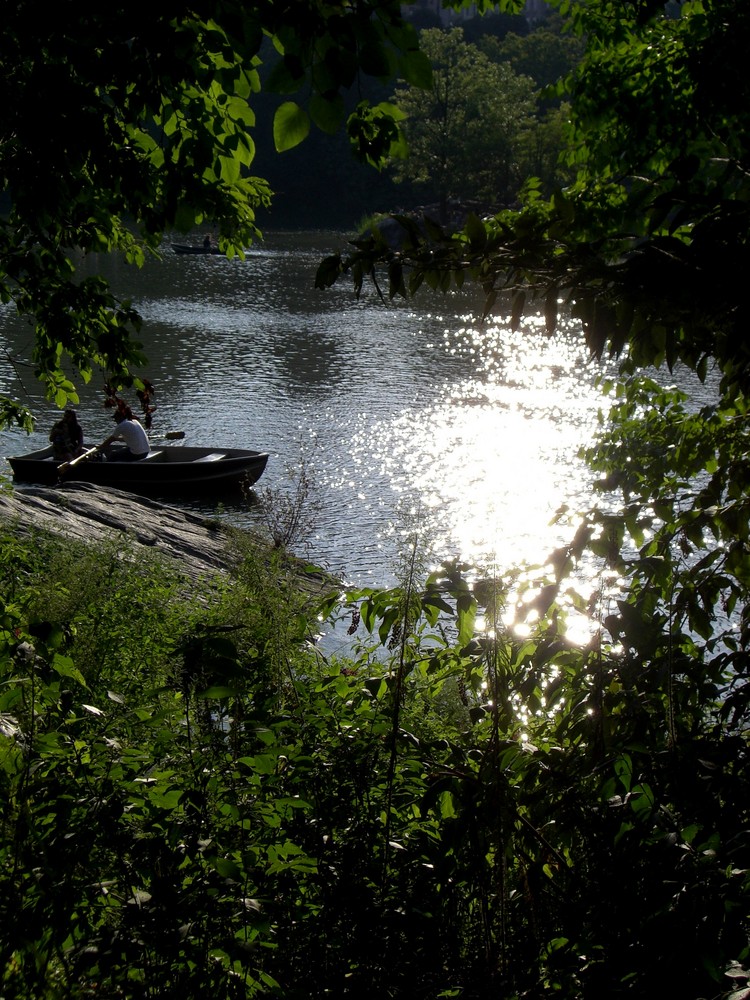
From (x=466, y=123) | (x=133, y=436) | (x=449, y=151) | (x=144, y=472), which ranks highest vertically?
(x=466, y=123)

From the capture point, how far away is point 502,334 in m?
31.3

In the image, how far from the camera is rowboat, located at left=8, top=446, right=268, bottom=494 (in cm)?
1541

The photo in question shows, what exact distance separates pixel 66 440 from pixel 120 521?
13.2 feet

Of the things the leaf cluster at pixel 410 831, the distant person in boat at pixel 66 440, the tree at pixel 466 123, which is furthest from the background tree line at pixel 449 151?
the leaf cluster at pixel 410 831

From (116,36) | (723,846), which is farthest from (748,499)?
(116,36)

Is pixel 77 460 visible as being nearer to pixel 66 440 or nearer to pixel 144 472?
pixel 66 440

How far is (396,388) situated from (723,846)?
22571 millimetres

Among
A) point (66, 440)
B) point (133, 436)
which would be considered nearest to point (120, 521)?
point (66, 440)

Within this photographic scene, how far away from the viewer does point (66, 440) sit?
15438 millimetres

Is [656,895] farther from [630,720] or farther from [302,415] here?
[302,415]

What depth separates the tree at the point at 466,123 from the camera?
64500 millimetres

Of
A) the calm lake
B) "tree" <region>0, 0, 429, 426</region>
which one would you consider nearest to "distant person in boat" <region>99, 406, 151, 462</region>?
the calm lake

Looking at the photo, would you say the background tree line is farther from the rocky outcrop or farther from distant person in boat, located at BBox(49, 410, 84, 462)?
the rocky outcrop

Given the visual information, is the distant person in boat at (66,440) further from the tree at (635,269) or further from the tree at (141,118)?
the tree at (635,269)
